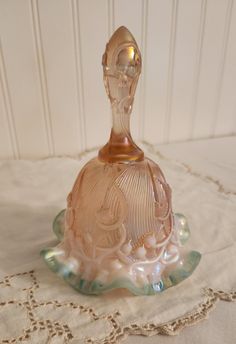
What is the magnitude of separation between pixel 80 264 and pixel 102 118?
60 cm

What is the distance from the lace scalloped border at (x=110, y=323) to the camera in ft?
1.31

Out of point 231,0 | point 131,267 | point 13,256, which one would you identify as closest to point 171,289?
point 131,267

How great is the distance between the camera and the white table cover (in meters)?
0.41

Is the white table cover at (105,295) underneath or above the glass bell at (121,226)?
underneath

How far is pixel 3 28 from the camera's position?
80cm

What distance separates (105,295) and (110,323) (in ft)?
0.16

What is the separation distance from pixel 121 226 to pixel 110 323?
131 mm

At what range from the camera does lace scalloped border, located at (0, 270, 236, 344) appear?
0.40m

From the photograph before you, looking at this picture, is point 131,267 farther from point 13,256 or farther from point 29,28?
point 29,28

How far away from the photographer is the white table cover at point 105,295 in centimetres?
41

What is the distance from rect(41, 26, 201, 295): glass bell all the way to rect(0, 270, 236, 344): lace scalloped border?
0.12ft

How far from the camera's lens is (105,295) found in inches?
18.3

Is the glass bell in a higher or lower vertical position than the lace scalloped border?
higher

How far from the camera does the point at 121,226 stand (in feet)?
1.51
